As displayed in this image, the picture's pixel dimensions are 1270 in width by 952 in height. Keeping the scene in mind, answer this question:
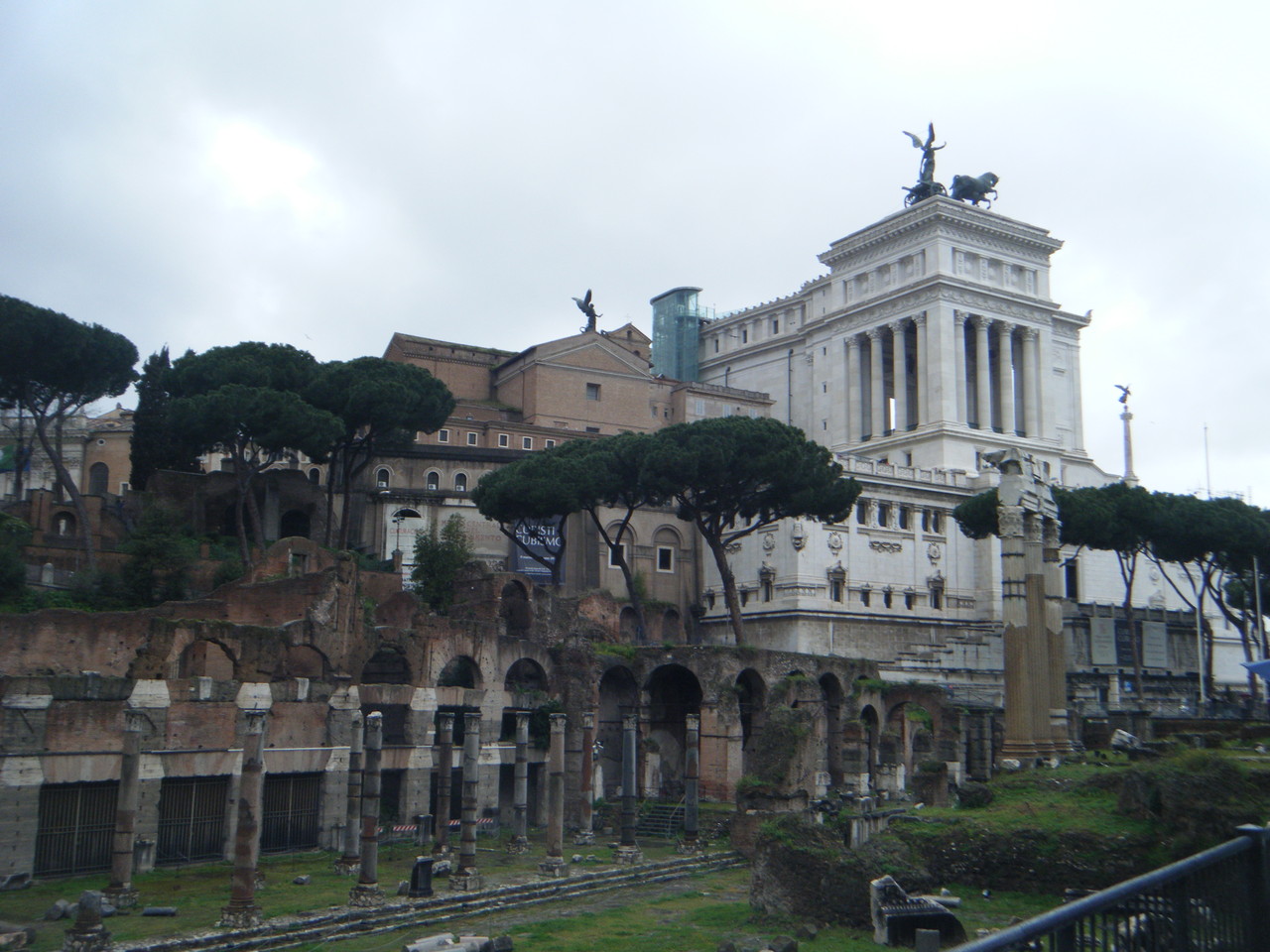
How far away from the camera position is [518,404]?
A: 57719mm

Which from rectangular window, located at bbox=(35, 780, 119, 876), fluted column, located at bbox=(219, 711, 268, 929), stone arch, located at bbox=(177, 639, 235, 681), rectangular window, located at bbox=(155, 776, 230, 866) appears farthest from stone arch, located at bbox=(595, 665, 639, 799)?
fluted column, located at bbox=(219, 711, 268, 929)

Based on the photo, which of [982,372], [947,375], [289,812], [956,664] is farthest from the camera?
[982,372]

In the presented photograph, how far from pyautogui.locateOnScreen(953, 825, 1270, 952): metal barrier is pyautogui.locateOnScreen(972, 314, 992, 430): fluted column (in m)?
57.3

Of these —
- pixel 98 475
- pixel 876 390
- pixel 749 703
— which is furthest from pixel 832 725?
pixel 98 475

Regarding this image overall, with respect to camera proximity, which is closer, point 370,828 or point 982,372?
point 370,828

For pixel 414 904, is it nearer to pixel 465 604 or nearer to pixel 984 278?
pixel 465 604

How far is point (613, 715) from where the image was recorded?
38594mm

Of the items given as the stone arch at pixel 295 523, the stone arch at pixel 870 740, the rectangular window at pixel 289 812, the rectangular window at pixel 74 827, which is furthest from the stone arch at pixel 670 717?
the rectangular window at pixel 74 827

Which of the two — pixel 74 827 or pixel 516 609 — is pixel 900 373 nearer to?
pixel 516 609

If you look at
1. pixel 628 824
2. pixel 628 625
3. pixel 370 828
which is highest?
pixel 628 625

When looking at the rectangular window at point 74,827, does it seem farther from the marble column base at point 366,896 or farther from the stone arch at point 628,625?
the stone arch at point 628,625

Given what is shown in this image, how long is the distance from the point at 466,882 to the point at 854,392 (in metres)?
47.2

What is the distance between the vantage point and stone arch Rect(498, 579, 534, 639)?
38344 millimetres

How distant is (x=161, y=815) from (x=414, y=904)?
7090mm
